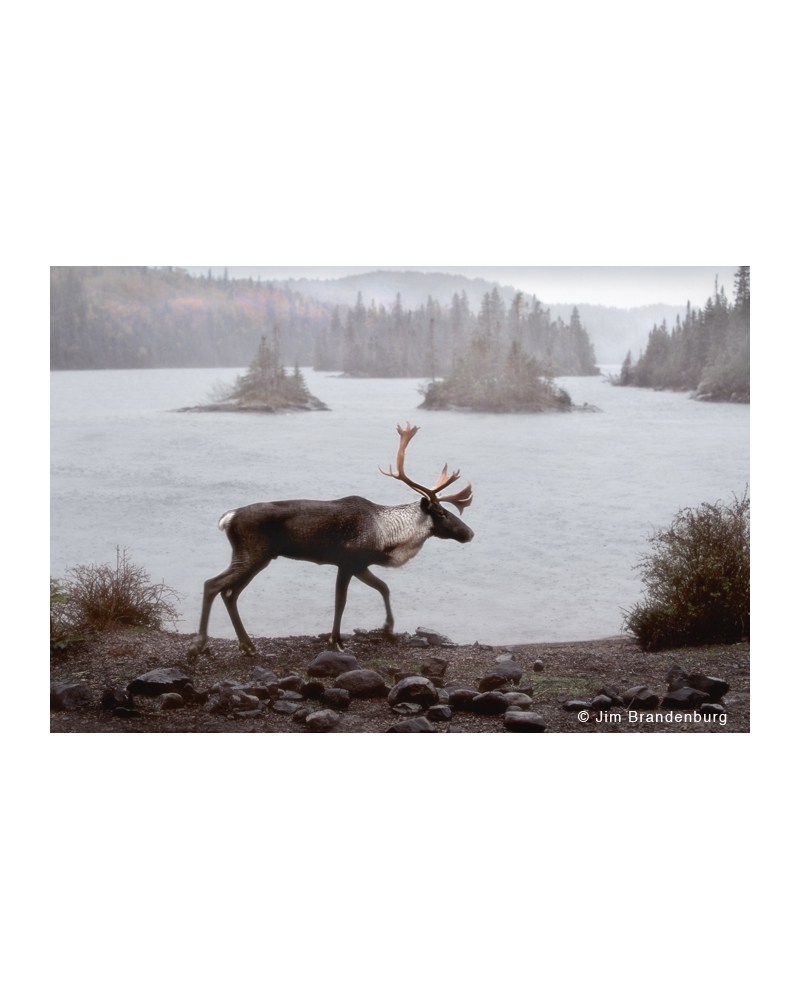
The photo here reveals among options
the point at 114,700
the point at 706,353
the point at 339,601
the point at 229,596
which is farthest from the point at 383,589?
the point at 706,353

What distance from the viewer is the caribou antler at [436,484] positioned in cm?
661

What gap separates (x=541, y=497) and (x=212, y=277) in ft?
8.72

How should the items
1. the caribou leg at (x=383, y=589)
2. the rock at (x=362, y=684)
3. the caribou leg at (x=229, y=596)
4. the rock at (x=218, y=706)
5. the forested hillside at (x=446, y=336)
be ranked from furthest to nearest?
the forested hillside at (x=446, y=336) → the caribou leg at (x=383, y=589) → the caribou leg at (x=229, y=596) → the rock at (x=362, y=684) → the rock at (x=218, y=706)

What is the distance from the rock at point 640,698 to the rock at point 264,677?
2.21 meters

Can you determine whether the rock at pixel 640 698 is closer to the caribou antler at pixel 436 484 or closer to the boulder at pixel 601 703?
the boulder at pixel 601 703

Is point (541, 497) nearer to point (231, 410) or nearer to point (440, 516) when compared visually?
point (440, 516)

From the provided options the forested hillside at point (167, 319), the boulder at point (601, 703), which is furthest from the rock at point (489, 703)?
the forested hillside at point (167, 319)

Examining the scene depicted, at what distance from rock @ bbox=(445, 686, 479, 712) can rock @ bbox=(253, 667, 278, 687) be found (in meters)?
1.11

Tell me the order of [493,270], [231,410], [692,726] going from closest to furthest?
[692,726], [493,270], [231,410]

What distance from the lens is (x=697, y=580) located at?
6770 millimetres

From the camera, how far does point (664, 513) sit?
22.4 ft

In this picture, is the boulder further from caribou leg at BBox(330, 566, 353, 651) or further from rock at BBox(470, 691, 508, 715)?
caribou leg at BBox(330, 566, 353, 651)

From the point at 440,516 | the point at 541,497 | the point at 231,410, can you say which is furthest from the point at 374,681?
the point at 231,410

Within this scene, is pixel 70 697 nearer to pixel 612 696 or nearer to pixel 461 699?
pixel 461 699
